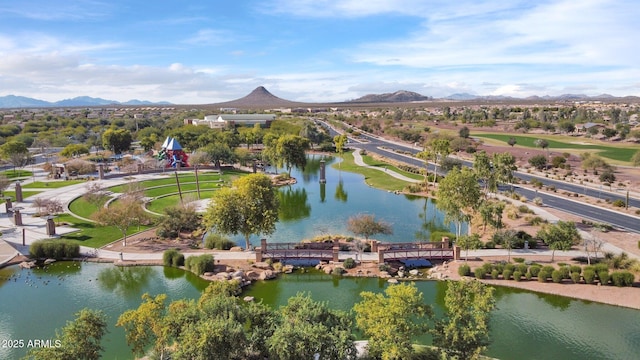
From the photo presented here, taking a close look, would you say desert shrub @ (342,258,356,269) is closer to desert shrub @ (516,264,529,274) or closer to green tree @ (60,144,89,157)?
desert shrub @ (516,264,529,274)

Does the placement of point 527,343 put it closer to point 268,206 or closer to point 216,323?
point 216,323

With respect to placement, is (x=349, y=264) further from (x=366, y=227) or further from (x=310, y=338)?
(x=310, y=338)

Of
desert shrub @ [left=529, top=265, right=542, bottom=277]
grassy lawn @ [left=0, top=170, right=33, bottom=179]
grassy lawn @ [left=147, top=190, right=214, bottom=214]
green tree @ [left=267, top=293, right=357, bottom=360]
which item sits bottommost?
desert shrub @ [left=529, top=265, right=542, bottom=277]

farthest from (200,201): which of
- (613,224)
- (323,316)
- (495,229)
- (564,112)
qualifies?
(564,112)

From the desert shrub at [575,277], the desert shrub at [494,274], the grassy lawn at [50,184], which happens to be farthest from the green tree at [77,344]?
the grassy lawn at [50,184]

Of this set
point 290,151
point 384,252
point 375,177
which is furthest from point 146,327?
point 290,151

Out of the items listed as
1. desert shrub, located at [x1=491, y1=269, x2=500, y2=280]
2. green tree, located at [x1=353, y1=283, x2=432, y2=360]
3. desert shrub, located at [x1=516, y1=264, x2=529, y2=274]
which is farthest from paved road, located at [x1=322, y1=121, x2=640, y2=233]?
green tree, located at [x1=353, y1=283, x2=432, y2=360]

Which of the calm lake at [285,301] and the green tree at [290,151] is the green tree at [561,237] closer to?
the calm lake at [285,301]
